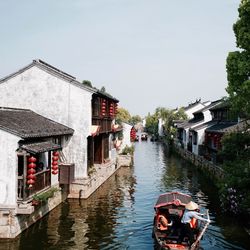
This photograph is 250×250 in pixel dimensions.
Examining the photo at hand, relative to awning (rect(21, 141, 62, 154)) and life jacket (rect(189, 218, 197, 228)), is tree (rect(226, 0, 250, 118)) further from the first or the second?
awning (rect(21, 141, 62, 154))

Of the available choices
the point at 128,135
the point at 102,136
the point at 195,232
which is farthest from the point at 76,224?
the point at 128,135

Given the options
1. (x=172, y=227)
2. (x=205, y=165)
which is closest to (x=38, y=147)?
(x=172, y=227)

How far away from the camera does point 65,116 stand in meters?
26.5

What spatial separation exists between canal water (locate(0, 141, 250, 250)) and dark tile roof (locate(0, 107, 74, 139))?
4.79 meters

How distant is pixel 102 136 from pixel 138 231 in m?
18.3

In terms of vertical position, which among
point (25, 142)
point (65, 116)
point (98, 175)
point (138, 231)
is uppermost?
point (65, 116)

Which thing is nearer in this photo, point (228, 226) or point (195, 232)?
point (195, 232)

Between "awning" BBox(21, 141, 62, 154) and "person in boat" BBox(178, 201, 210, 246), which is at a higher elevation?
"awning" BBox(21, 141, 62, 154)

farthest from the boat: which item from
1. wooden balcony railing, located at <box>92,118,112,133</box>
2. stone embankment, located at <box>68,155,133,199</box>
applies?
wooden balcony railing, located at <box>92,118,112,133</box>

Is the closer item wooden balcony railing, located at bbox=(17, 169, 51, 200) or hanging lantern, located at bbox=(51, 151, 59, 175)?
wooden balcony railing, located at bbox=(17, 169, 51, 200)

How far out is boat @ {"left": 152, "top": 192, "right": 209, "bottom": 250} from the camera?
15.3 m

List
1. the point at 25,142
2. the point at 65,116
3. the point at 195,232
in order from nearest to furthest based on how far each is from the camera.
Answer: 1. the point at 195,232
2. the point at 25,142
3. the point at 65,116

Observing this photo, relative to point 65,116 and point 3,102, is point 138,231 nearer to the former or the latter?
point 65,116

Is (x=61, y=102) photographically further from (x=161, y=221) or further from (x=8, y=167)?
(x=161, y=221)
